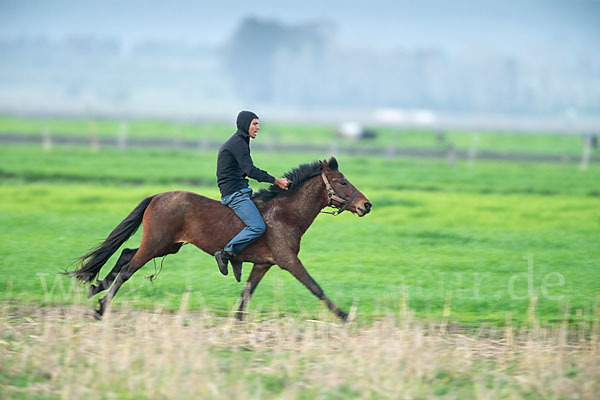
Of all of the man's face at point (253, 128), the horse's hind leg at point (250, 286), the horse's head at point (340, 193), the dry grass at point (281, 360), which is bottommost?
the dry grass at point (281, 360)

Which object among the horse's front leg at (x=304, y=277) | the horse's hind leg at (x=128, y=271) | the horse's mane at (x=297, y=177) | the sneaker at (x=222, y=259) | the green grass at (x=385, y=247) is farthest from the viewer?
the green grass at (x=385, y=247)

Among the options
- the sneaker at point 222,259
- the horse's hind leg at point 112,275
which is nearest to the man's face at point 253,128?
the sneaker at point 222,259

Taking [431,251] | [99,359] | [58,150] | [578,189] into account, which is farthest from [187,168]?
[99,359]

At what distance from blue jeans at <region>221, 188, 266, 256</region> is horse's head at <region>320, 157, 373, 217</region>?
0.95 m

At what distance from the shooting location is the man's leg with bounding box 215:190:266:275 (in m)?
9.08

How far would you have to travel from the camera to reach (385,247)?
15.2m

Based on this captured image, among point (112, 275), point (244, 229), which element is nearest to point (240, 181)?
point (244, 229)

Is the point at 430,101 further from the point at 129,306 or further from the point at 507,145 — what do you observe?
the point at 129,306

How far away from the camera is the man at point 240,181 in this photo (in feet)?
29.7

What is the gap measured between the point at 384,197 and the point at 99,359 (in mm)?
16479

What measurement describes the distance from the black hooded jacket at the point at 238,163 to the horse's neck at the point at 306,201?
0.49m

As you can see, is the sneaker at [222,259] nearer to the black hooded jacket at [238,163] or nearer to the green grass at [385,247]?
the black hooded jacket at [238,163]

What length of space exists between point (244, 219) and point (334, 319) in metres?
1.75

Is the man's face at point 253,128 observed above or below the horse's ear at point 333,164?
above
